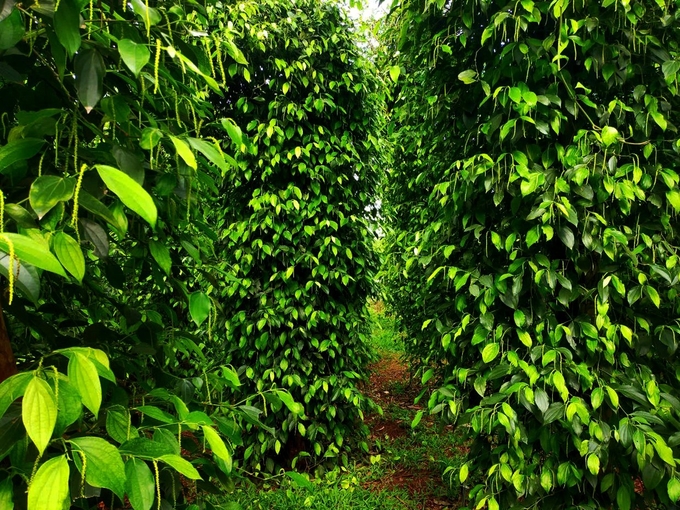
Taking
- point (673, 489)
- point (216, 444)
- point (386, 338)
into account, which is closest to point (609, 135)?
point (673, 489)

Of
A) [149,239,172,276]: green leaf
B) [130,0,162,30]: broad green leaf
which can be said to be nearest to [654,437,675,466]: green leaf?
[149,239,172,276]: green leaf

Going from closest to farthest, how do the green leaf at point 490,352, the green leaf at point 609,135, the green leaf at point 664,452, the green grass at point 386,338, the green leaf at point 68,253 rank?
the green leaf at point 68,253 → the green leaf at point 664,452 → the green leaf at point 609,135 → the green leaf at point 490,352 → the green grass at point 386,338

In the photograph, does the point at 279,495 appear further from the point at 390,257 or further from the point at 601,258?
the point at 601,258

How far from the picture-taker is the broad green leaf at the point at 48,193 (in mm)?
713

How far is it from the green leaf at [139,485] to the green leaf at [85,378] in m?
0.13

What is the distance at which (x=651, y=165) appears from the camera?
65.7 inches

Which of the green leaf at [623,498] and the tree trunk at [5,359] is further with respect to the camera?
the green leaf at [623,498]

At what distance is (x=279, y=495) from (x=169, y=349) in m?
1.99

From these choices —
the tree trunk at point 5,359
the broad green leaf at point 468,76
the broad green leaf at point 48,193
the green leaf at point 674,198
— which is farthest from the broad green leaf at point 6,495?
the green leaf at point 674,198

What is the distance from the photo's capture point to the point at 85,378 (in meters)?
0.67

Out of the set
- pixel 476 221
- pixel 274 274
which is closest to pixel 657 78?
pixel 476 221

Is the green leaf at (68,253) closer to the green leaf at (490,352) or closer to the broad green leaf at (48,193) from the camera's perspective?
the broad green leaf at (48,193)

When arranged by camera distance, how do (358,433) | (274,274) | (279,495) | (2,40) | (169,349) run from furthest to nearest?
(358,433) < (274,274) < (279,495) < (169,349) < (2,40)

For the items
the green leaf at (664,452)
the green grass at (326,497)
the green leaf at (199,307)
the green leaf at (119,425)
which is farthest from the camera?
the green grass at (326,497)
